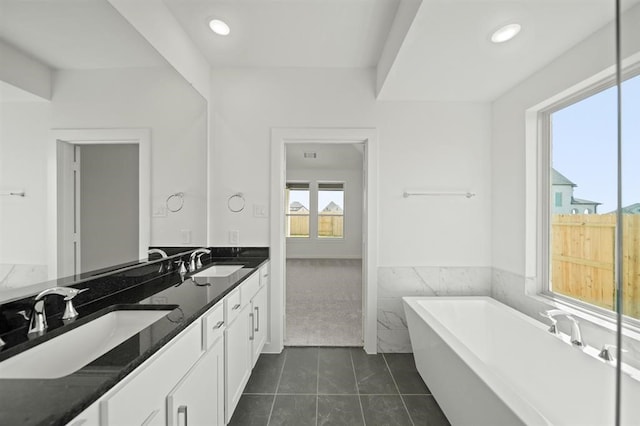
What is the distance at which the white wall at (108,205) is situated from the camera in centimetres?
132

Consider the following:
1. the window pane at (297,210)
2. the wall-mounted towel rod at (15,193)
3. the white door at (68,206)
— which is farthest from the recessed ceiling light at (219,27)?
the window pane at (297,210)

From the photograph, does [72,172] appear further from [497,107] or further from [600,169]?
[497,107]

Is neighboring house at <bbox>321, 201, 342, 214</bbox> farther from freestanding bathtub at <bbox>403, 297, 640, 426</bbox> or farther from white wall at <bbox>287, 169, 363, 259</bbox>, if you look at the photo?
freestanding bathtub at <bbox>403, 297, 640, 426</bbox>

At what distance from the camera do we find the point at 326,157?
7.40 meters

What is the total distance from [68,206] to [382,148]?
7.72 feet

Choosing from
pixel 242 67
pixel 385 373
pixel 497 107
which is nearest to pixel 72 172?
pixel 242 67

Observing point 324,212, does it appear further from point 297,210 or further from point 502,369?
point 502,369

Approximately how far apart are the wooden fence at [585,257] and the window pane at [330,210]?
6.16 metres

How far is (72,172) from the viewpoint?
1.24m

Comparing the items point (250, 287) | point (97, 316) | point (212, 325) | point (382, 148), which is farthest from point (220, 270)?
point (382, 148)

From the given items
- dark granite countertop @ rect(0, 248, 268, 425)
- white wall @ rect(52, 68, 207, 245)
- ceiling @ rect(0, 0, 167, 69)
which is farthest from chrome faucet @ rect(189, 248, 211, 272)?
ceiling @ rect(0, 0, 167, 69)

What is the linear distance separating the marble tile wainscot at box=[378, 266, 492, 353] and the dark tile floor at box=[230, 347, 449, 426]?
0.17m

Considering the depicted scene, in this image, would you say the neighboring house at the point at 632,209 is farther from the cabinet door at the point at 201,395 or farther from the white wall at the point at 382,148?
the white wall at the point at 382,148

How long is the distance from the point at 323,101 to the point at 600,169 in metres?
2.10
